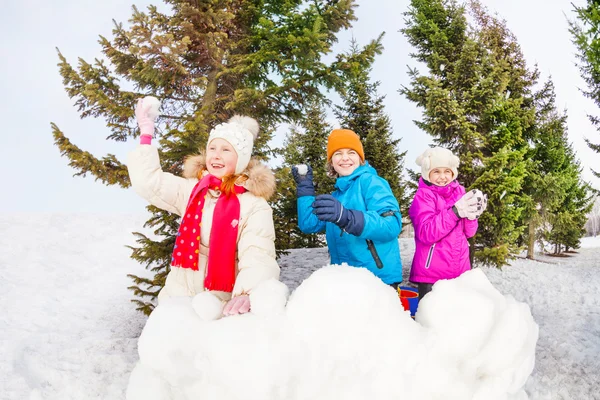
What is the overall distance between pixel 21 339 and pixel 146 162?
4.42 m

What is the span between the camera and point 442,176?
3.85 meters

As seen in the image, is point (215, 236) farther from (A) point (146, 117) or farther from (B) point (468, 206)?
(B) point (468, 206)

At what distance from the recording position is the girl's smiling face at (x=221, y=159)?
2689mm

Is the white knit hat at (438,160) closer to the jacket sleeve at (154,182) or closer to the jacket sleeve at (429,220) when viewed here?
the jacket sleeve at (429,220)

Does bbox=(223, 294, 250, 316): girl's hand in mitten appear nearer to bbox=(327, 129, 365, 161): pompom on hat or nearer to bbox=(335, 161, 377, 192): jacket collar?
bbox=(335, 161, 377, 192): jacket collar

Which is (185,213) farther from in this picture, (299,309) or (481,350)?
(481,350)

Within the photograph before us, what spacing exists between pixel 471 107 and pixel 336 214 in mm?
8210

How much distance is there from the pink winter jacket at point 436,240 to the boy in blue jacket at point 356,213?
2.35 feet

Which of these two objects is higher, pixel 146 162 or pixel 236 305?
pixel 146 162

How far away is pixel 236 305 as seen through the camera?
209 cm

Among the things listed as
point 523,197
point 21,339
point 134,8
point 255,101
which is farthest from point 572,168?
point 21,339

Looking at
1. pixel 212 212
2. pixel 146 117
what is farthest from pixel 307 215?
pixel 146 117

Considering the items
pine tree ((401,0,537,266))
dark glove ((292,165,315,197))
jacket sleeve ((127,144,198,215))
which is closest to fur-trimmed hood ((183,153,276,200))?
jacket sleeve ((127,144,198,215))

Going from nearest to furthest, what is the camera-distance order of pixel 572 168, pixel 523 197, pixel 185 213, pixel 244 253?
pixel 244 253 < pixel 185 213 < pixel 523 197 < pixel 572 168
